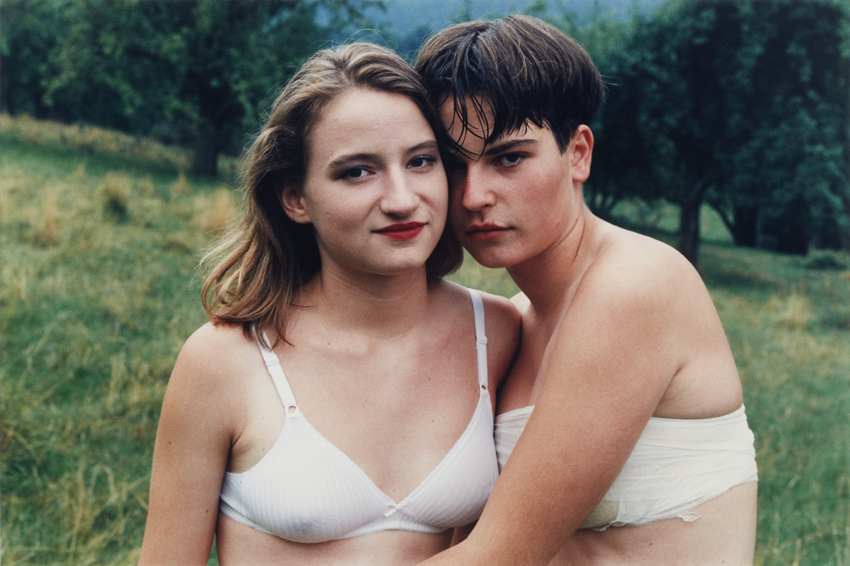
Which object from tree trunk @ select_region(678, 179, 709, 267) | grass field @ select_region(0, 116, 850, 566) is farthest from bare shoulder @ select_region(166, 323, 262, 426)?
tree trunk @ select_region(678, 179, 709, 267)

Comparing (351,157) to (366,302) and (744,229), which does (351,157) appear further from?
(744,229)

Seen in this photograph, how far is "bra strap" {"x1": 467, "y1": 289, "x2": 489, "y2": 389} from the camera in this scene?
7.95ft

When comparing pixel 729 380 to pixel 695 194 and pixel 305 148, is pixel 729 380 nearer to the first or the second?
pixel 305 148

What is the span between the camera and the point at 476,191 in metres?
2.20

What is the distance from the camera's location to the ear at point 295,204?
7.39ft

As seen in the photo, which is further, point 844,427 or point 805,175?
point 805,175

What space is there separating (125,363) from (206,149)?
44.9 ft

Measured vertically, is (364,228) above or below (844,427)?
above

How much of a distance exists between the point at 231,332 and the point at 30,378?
12.7 feet

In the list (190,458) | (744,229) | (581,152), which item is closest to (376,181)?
(581,152)

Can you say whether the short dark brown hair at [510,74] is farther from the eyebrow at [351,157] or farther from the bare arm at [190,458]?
the bare arm at [190,458]

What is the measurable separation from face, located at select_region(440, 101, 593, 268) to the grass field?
2.48 metres

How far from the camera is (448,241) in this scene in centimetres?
260

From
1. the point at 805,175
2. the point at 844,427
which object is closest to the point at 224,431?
the point at 844,427
